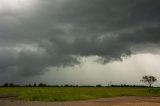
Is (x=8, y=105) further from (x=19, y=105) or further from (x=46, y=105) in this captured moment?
(x=46, y=105)

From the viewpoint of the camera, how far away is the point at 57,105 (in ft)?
196

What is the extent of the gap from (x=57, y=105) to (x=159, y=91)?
87.0 meters

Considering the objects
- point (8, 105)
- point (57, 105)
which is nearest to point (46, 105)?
point (57, 105)

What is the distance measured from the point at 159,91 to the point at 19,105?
9019 cm

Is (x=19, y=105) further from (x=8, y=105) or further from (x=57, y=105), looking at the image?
(x=57, y=105)

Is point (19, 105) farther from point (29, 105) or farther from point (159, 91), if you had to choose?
point (159, 91)

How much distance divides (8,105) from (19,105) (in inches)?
91.0

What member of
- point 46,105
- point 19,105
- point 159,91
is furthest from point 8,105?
point 159,91

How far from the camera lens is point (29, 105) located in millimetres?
60375

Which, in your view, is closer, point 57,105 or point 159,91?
point 57,105

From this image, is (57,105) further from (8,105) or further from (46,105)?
(8,105)

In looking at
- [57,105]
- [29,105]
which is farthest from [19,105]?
[57,105]

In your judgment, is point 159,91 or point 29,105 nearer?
point 29,105

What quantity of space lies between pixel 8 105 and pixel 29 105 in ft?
14.6
